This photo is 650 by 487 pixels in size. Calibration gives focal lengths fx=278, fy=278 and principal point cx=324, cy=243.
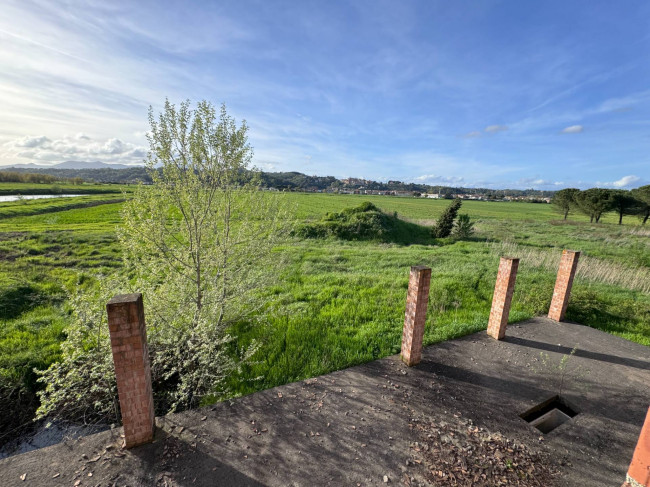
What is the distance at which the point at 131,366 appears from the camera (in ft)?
10.3

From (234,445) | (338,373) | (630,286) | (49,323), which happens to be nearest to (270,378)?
(338,373)

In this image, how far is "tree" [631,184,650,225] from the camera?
34.9 metres

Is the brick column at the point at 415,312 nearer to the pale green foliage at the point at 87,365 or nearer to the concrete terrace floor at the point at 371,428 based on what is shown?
the concrete terrace floor at the point at 371,428

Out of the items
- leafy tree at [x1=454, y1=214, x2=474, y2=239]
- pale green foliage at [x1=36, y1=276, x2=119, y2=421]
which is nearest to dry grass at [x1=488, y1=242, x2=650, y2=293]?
leafy tree at [x1=454, y1=214, x2=474, y2=239]

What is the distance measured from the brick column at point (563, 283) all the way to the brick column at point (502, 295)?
185cm

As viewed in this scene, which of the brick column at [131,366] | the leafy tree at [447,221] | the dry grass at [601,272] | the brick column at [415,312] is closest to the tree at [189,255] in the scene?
the brick column at [131,366]

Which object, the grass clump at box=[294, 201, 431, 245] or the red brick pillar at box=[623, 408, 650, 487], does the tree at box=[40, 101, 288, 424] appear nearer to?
the red brick pillar at box=[623, 408, 650, 487]

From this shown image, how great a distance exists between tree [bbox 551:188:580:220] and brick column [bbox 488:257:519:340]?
5074 cm

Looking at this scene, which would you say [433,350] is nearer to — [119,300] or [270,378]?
[270,378]

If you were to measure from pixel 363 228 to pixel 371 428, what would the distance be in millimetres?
21419

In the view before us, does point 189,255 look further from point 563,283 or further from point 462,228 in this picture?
point 462,228

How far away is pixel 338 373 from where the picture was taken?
4.83 metres

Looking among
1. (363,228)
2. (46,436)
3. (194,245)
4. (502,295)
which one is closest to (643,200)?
(363,228)

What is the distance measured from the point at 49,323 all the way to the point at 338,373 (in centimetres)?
752
